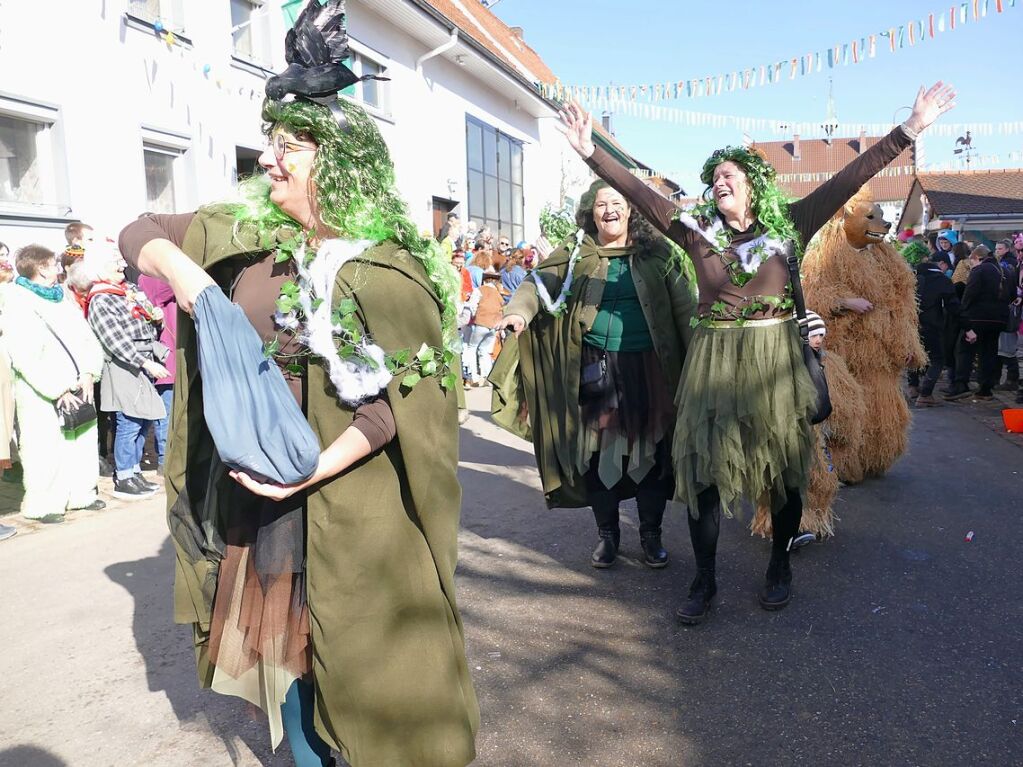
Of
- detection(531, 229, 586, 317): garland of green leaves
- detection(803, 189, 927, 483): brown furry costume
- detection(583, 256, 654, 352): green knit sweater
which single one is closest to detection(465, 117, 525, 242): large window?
detection(803, 189, 927, 483): brown furry costume

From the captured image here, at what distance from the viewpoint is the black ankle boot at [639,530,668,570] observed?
4.27m

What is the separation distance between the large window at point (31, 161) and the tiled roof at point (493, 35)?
336 inches

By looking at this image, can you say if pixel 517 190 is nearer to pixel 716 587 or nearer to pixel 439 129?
pixel 439 129

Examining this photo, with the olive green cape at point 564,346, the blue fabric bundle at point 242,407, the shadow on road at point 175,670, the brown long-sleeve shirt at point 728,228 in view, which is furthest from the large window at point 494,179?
the blue fabric bundle at point 242,407

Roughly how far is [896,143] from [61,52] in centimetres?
771

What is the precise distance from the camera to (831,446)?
5.09m

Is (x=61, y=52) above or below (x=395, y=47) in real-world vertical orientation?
below

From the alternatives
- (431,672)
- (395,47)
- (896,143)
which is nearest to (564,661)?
(431,672)

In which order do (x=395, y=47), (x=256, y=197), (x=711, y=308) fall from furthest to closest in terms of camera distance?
(x=395, y=47) → (x=711, y=308) → (x=256, y=197)

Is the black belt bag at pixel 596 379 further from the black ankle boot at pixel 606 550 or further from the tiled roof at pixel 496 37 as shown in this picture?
the tiled roof at pixel 496 37

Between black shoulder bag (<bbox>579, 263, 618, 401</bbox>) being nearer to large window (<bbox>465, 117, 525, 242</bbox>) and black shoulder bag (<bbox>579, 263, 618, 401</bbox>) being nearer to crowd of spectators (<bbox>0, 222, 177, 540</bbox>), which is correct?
crowd of spectators (<bbox>0, 222, 177, 540</bbox>)

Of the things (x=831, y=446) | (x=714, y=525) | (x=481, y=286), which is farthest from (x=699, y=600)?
(x=481, y=286)

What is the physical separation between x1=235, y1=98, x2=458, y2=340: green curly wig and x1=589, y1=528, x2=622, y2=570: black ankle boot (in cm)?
258

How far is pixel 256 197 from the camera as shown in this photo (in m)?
1.99
